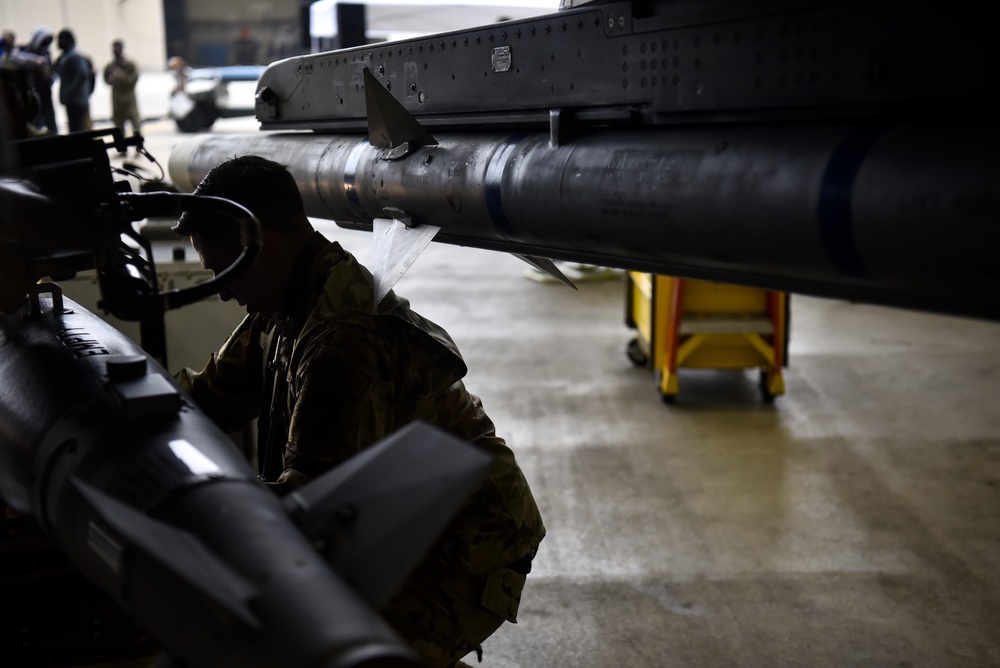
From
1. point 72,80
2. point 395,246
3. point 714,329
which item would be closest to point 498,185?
point 395,246

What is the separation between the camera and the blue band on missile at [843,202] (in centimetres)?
189

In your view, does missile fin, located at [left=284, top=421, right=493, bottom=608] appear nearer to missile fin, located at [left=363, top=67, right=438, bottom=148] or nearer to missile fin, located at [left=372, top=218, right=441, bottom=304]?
missile fin, located at [left=372, top=218, right=441, bottom=304]

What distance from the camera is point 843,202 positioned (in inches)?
74.3

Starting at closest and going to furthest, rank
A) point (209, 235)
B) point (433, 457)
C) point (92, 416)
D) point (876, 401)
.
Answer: point (433, 457), point (92, 416), point (209, 235), point (876, 401)

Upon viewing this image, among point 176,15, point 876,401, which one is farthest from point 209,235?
point 176,15

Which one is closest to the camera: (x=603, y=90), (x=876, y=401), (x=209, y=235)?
(x=209, y=235)

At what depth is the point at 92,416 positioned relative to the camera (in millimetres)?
1847

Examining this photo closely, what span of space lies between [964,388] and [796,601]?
338 centimetres

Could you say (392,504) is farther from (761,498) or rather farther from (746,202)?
(761,498)

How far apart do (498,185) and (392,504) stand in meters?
1.66

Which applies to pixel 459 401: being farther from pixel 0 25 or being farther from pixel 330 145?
pixel 0 25

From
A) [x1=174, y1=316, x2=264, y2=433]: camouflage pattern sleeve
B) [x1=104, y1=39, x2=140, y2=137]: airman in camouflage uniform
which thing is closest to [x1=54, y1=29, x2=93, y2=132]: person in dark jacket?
[x1=104, y1=39, x2=140, y2=137]: airman in camouflage uniform

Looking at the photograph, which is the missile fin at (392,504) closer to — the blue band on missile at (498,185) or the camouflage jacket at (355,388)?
the camouflage jacket at (355,388)

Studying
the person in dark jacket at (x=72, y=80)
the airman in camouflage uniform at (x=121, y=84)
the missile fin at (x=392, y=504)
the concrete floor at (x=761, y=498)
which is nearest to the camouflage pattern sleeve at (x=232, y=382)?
the missile fin at (x=392, y=504)
